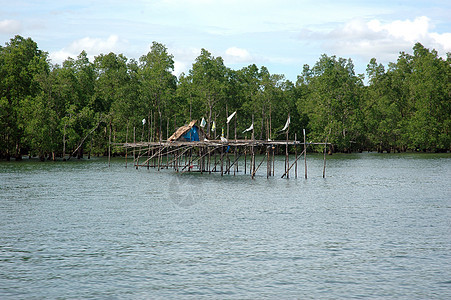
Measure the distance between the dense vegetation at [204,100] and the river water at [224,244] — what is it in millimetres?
43427

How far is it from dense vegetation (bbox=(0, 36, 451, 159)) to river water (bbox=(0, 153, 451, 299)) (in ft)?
142

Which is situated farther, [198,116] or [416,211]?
[198,116]

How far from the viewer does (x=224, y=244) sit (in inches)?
815

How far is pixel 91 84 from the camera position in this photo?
94.9 m

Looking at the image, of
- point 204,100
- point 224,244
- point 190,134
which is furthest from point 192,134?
point 224,244

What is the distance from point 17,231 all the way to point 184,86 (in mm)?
80203

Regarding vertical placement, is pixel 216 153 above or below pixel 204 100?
below

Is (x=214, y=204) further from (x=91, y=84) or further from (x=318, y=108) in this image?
(x=318, y=108)

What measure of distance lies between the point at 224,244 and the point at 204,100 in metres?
80.8

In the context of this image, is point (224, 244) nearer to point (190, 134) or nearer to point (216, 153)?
point (190, 134)

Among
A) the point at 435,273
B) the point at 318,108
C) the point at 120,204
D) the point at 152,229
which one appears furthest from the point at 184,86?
the point at 435,273

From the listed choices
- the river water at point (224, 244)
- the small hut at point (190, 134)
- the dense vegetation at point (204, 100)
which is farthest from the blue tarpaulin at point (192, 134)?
the river water at point (224, 244)

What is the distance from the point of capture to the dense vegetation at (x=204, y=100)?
79.2 m

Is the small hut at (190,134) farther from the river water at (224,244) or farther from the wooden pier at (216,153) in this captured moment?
the river water at (224,244)
